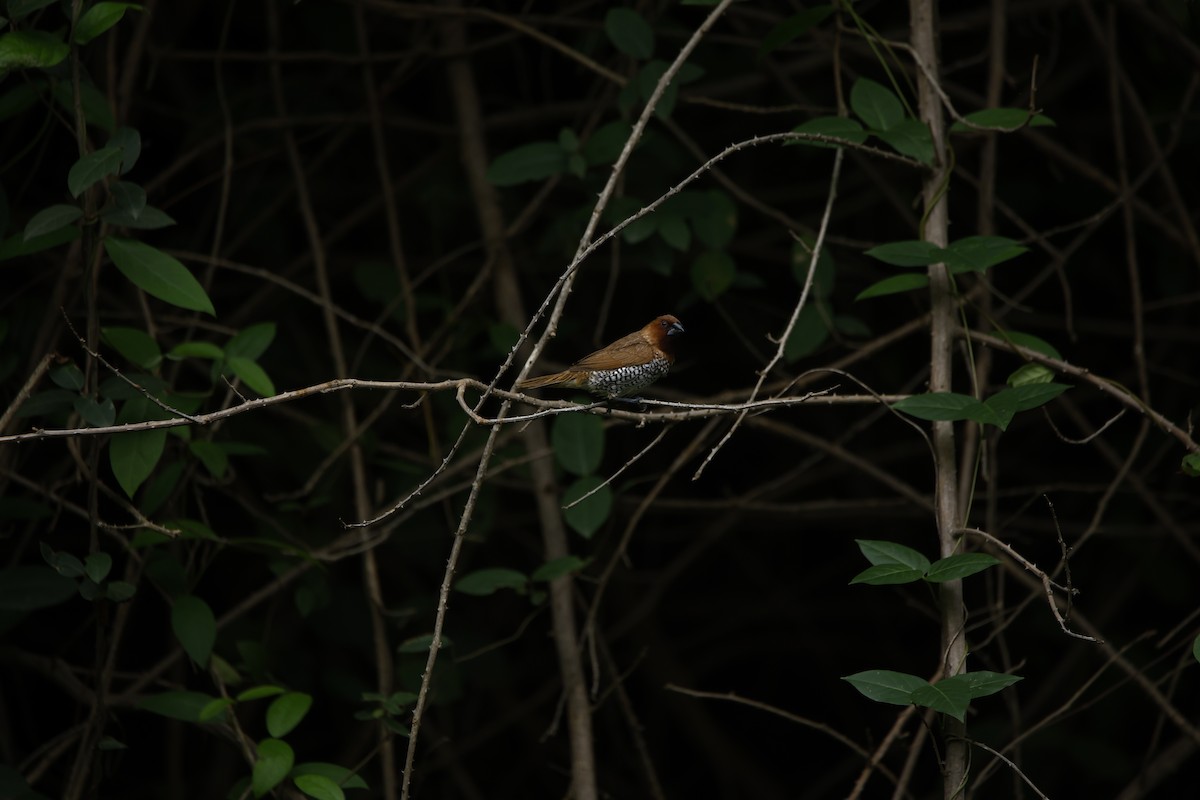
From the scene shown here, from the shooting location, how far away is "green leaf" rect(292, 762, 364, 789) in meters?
2.73

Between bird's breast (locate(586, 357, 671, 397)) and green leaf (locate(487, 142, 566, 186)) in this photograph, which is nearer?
bird's breast (locate(586, 357, 671, 397))

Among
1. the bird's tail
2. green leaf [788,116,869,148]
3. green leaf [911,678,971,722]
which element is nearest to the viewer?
green leaf [911,678,971,722]

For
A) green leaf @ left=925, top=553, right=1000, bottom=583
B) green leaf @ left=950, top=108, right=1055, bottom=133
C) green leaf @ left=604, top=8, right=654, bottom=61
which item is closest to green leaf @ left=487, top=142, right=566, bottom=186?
green leaf @ left=604, top=8, right=654, bottom=61

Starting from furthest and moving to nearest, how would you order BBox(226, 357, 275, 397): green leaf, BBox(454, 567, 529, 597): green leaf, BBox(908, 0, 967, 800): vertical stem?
1. BBox(454, 567, 529, 597): green leaf
2. BBox(226, 357, 275, 397): green leaf
3. BBox(908, 0, 967, 800): vertical stem

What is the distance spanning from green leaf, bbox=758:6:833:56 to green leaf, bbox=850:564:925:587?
1375mm

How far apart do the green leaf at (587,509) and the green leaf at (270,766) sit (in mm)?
838

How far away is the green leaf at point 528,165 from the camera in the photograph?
3.43 metres

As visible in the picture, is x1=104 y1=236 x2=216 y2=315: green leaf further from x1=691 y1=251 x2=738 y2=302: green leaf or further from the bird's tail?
x1=691 y1=251 x2=738 y2=302: green leaf

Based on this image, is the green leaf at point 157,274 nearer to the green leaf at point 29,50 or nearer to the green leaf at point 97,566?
the green leaf at point 29,50

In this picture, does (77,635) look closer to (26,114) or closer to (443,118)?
(26,114)

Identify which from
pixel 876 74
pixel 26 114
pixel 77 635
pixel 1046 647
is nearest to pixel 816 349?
pixel 876 74

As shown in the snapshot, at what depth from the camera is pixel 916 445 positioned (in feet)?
14.7

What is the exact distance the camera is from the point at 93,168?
2.36m

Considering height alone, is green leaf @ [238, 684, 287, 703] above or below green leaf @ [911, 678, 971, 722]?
below
